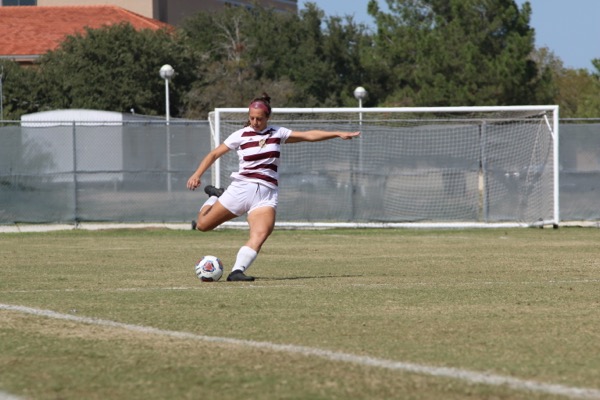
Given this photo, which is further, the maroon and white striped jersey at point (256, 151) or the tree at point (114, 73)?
the tree at point (114, 73)

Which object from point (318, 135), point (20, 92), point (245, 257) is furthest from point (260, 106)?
point (20, 92)

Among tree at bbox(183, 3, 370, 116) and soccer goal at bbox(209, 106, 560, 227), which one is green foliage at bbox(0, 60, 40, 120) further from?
soccer goal at bbox(209, 106, 560, 227)

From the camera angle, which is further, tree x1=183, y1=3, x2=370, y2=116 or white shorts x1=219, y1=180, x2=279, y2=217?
tree x1=183, y1=3, x2=370, y2=116

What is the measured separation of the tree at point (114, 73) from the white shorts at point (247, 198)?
4955 centimetres

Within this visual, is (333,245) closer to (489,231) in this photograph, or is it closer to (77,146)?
(489,231)

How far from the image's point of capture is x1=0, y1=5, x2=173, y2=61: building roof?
76.8m

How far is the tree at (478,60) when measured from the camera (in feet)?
194

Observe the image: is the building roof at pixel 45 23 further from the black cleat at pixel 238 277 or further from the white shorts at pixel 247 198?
the black cleat at pixel 238 277

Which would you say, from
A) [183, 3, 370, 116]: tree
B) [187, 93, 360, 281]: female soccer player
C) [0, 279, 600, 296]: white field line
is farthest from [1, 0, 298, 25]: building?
[0, 279, 600, 296]: white field line

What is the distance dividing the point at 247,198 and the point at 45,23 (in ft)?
240

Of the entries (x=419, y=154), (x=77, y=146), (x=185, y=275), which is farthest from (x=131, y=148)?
(x=185, y=275)

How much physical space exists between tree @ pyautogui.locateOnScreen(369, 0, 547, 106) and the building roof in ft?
63.1

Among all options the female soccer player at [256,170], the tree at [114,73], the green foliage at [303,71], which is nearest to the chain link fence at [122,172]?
the female soccer player at [256,170]

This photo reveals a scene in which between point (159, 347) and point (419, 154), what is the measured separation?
66.0 ft
